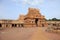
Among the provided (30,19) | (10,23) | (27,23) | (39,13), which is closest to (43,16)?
(39,13)

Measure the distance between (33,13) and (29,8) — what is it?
7.97ft

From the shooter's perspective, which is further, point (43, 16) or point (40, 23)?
point (43, 16)

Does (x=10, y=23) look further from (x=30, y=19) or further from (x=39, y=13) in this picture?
(x=39, y=13)

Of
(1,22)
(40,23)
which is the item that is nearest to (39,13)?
(40,23)

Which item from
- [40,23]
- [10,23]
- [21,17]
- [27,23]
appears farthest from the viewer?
[21,17]

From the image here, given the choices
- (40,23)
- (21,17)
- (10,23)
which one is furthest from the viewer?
(21,17)

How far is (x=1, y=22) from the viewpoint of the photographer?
169ft

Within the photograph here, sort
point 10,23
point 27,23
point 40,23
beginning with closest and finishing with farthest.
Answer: point 27,23 < point 40,23 < point 10,23

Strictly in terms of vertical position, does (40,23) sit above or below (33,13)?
below

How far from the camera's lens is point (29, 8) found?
5150 cm

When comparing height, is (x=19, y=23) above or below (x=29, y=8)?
below

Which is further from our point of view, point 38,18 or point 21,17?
point 21,17

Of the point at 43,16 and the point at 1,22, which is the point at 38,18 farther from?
the point at 1,22

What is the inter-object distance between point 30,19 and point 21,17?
24.2 ft
